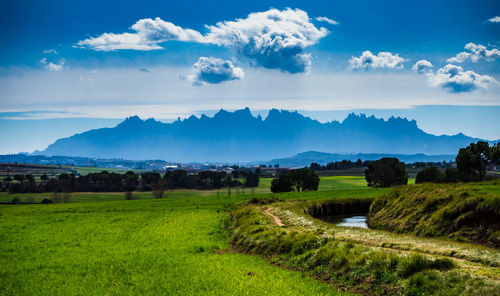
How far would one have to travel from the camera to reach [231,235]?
34969 millimetres

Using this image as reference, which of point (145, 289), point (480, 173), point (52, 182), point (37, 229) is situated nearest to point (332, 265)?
point (145, 289)

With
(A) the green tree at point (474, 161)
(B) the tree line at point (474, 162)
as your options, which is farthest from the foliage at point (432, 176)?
(A) the green tree at point (474, 161)

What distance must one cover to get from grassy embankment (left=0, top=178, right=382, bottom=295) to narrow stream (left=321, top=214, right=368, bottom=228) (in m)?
11.4

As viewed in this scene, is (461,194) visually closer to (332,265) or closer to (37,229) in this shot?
(332,265)

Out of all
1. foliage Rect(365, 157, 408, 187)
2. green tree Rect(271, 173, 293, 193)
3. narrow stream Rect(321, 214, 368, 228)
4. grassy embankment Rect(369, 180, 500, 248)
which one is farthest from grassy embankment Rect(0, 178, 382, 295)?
foliage Rect(365, 157, 408, 187)

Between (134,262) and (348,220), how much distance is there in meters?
25.8

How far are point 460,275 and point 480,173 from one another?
113m

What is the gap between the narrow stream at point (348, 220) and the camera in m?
41.1

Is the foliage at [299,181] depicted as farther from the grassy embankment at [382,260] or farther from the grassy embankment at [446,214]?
the grassy embankment at [382,260]

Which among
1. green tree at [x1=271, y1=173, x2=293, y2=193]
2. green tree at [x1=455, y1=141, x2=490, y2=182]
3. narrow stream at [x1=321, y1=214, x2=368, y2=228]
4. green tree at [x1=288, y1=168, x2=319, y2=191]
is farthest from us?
green tree at [x1=271, y1=173, x2=293, y2=193]

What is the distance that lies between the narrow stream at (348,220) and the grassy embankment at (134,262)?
1136cm

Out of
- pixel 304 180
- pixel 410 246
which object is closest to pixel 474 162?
pixel 304 180

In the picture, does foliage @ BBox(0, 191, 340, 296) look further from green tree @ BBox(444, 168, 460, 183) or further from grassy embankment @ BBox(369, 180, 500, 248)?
green tree @ BBox(444, 168, 460, 183)

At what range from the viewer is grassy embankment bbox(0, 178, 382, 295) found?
1880 cm
